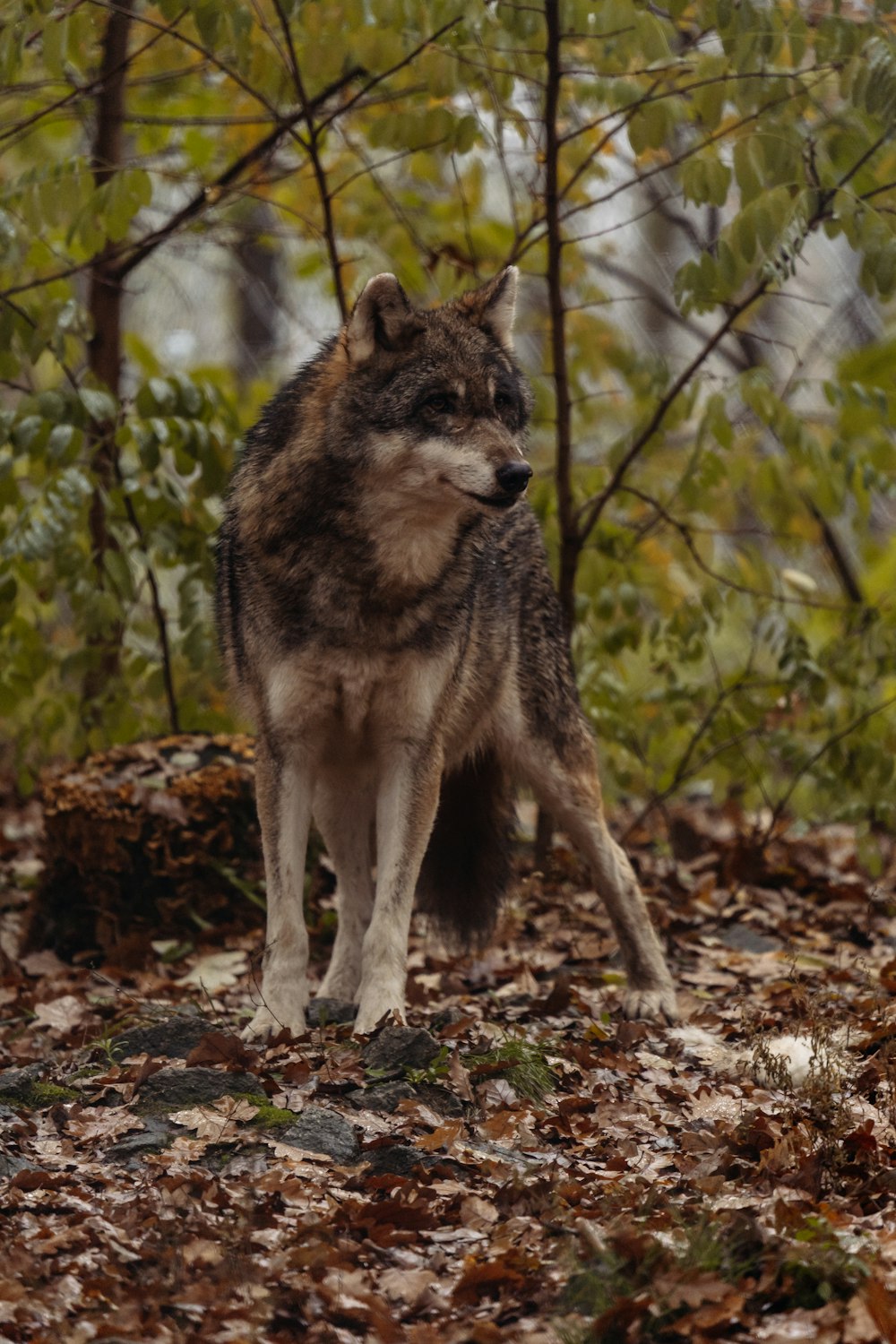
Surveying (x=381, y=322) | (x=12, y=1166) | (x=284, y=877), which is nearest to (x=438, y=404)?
(x=381, y=322)

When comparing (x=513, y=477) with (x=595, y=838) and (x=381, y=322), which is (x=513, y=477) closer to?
(x=381, y=322)

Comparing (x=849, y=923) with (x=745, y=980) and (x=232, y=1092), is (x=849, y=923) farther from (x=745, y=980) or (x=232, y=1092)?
(x=232, y=1092)

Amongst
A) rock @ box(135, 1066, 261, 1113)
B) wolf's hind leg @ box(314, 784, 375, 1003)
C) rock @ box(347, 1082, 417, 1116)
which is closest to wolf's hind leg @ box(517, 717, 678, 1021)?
wolf's hind leg @ box(314, 784, 375, 1003)

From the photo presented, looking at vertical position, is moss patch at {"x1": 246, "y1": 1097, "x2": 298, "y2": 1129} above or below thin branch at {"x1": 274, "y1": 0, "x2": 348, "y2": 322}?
below

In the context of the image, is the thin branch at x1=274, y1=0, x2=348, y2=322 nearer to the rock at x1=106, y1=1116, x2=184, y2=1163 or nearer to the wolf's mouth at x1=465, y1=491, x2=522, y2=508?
the wolf's mouth at x1=465, y1=491, x2=522, y2=508

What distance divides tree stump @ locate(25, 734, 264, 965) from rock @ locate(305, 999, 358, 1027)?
1.38 metres

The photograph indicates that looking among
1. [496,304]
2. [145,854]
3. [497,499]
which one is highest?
[496,304]

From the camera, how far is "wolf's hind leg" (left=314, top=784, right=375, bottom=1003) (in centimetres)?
606

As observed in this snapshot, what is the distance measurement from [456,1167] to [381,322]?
9.32 feet

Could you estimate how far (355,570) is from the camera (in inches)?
205

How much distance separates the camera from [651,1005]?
589cm

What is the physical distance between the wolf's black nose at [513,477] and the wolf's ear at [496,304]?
32.3 inches

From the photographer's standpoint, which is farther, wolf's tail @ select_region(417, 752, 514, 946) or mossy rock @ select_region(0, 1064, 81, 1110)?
wolf's tail @ select_region(417, 752, 514, 946)

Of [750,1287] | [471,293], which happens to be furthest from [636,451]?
[750,1287]
